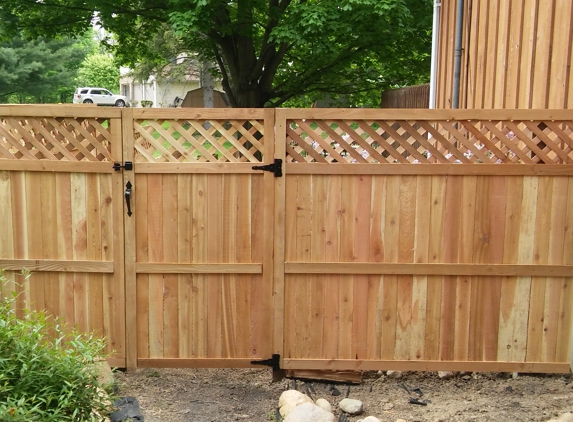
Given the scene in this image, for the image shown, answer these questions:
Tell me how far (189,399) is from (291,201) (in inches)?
56.5

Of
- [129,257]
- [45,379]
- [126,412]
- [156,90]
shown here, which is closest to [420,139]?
[129,257]

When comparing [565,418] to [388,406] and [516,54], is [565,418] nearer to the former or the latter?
[388,406]

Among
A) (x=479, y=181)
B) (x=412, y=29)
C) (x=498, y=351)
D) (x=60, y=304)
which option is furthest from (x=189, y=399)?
(x=412, y=29)

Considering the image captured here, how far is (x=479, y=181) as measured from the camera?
3.87 metres

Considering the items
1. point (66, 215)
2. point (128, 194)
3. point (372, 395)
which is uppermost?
point (128, 194)

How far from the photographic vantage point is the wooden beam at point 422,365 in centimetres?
400

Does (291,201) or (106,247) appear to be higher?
(291,201)

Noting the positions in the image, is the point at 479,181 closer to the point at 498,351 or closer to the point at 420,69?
the point at 498,351

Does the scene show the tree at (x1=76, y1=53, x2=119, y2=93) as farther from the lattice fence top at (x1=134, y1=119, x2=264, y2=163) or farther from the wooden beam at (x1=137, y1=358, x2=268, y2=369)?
the wooden beam at (x1=137, y1=358, x2=268, y2=369)

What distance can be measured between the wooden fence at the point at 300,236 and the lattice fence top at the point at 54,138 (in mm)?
→ 13

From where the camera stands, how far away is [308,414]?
10.9ft

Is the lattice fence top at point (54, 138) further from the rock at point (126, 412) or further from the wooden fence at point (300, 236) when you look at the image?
the rock at point (126, 412)

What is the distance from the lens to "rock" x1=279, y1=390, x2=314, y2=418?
3.60 metres

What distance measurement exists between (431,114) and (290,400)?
1973 millimetres
